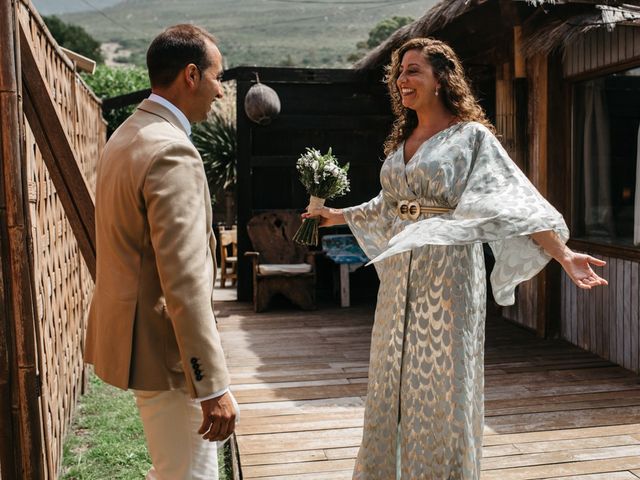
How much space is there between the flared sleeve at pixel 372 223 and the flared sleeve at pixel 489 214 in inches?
20.6

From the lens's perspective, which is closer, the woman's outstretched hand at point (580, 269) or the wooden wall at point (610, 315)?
the woman's outstretched hand at point (580, 269)

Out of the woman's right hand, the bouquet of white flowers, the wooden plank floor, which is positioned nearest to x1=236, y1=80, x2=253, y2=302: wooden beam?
the wooden plank floor

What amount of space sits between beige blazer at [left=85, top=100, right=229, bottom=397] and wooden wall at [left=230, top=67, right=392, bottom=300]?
671cm

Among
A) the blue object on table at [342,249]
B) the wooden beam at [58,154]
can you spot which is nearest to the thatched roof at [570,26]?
the blue object on table at [342,249]

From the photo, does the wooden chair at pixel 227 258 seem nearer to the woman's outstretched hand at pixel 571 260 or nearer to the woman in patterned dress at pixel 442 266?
the woman in patterned dress at pixel 442 266

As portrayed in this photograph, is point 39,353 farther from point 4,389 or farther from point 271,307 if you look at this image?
point 271,307

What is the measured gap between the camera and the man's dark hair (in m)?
2.01

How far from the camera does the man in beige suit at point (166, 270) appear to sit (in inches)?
71.9

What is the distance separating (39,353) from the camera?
2.51m

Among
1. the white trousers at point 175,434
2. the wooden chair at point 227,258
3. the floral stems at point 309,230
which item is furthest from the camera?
the wooden chair at point 227,258

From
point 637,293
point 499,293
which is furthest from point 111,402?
point 637,293

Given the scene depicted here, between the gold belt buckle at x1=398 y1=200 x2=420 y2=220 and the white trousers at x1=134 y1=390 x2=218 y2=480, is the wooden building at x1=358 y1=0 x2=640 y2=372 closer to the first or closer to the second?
the gold belt buckle at x1=398 y1=200 x2=420 y2=220

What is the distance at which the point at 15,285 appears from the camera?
2.39m

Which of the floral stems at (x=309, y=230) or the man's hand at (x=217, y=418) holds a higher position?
the floral stems at (x=309, y=230)
